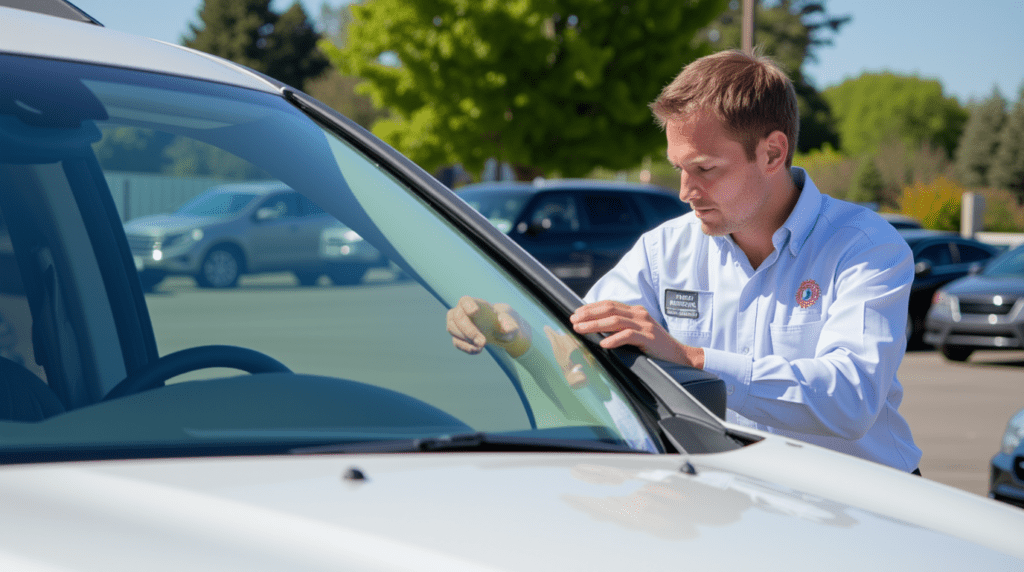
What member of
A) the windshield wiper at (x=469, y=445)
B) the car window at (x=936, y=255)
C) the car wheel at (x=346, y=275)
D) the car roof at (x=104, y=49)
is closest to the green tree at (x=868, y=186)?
the car wheel at (x=346, y=275)

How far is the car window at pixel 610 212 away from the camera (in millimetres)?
13367

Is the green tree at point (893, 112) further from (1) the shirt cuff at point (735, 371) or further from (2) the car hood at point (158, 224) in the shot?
(1) the shirt cuff at point (735, 371)

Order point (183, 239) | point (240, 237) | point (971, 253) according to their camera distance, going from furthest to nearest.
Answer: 1. point (971, 253)
2. point (240, 237)
3. point (183, 239)

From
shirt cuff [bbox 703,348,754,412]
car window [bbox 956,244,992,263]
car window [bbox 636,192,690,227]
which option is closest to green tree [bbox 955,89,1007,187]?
car window [bbox 956,244,992,263]

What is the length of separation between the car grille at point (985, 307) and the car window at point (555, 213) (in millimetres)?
4585

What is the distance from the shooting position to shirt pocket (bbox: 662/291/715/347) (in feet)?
8.18

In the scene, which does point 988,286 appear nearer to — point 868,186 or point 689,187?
point 689,187

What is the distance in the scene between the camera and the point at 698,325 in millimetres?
2508

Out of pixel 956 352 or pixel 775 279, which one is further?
pixel 956 352

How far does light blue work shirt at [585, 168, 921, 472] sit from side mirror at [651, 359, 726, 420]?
0.38 metres

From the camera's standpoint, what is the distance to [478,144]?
29094 millimetres

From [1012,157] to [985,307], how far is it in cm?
6025

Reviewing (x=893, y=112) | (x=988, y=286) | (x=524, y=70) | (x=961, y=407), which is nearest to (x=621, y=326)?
(x=961, y=407)

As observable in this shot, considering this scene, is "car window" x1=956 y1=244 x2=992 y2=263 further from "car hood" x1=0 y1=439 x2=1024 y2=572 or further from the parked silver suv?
"car hood" x1=0 y1=439 x2=1024 y2=572
